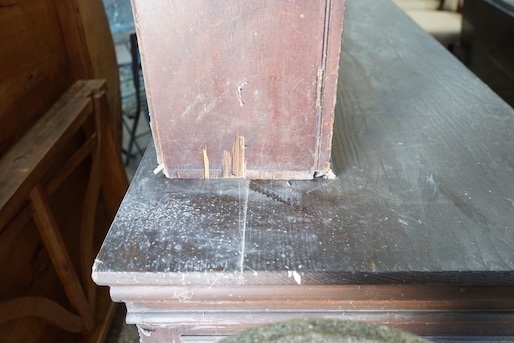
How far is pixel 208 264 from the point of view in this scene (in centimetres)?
44

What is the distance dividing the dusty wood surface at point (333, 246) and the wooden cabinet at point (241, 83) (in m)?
0.03

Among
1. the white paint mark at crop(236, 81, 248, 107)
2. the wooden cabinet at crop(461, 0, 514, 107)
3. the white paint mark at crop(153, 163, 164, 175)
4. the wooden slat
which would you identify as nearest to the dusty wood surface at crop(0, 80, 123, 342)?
the wooden slat

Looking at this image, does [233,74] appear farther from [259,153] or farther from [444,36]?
[444,36]

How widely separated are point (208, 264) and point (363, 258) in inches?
5.6

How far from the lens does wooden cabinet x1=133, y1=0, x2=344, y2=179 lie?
1.53ft

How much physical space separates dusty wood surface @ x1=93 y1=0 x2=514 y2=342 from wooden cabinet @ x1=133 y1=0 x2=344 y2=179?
0.03m

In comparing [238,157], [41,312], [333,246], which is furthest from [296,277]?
[41,312]

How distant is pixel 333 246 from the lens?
0.46 meters

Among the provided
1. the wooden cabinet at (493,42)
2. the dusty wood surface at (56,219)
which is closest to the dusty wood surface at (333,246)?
the dusty wood surface at (56,219)

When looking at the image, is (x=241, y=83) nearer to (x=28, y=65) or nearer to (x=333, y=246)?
(x=333, y=246)

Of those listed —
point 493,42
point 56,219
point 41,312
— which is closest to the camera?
point 41,312

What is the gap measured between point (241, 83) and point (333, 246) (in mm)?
190

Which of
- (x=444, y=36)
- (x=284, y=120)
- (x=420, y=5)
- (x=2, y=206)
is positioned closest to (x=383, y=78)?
(x=284, y=120)

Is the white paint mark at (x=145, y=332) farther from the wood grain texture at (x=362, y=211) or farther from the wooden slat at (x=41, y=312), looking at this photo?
the wooden slat at (x=41, y=312)
